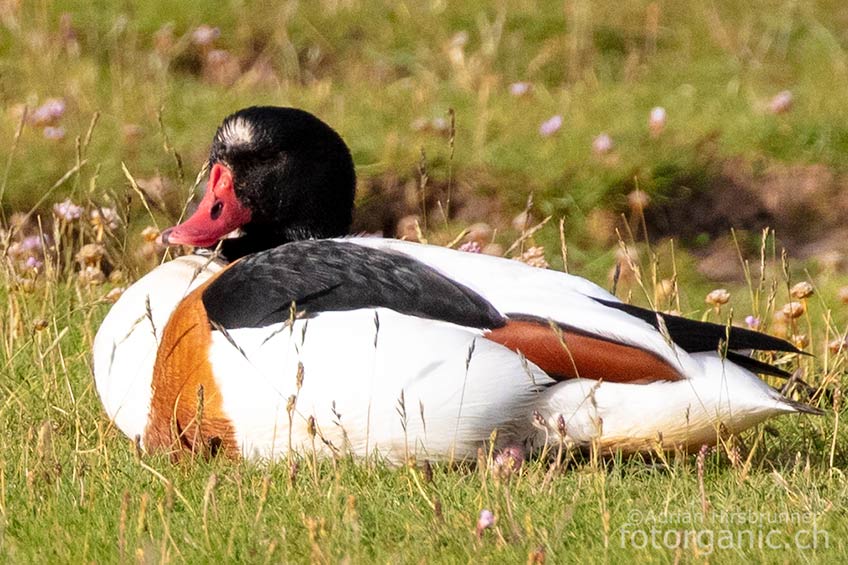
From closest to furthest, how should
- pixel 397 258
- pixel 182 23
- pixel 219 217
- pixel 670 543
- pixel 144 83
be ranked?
pixel 670 543
pixel 397 258
pixel 219 217
pixel 144 83
pixel 182 23

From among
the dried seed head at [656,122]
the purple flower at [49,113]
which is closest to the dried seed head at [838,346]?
the dried seed head at [656,122]

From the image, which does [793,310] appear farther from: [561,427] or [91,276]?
[91,276]

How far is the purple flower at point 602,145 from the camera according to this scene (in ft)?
24.0

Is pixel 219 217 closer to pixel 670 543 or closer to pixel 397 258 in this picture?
pixel 397 258

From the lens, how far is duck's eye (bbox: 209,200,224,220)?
4539 mm

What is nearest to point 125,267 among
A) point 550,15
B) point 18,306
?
point 18,306

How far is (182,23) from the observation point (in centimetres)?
934

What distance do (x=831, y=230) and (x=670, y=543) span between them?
184 inches

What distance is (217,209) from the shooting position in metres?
4.55

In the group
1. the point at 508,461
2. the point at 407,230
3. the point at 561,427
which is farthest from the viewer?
the point at 407,230

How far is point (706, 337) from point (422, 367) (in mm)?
702

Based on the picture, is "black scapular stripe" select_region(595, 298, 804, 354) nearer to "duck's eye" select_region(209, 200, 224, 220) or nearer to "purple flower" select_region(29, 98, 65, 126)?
"duck's eye" select_region(209, 200, 224, 220)

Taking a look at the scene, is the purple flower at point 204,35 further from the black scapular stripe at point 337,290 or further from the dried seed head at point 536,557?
the dried seed head at point 536,557

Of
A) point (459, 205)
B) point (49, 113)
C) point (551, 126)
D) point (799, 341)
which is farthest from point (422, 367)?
point (551, 126)
